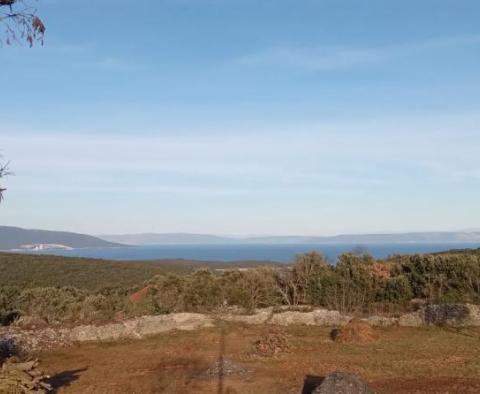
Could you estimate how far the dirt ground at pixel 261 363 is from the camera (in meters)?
11.4

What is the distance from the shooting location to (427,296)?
75.6 feet

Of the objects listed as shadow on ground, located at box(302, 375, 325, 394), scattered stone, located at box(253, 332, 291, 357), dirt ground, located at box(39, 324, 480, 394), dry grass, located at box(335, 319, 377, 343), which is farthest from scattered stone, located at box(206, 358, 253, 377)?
dry grass, located at box(335, 319, 377, 343)

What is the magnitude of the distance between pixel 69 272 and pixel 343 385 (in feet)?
119

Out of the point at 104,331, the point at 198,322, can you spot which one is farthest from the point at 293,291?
the point at 104,331

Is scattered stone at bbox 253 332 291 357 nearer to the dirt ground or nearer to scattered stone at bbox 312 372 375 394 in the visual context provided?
the dirt ground

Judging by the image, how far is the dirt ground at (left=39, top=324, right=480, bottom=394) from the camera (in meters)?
11.4

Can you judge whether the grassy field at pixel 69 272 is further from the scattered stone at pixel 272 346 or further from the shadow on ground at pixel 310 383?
the shadow on ground at pixel 310 383

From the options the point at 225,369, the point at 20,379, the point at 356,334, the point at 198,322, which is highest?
the point at 20,379

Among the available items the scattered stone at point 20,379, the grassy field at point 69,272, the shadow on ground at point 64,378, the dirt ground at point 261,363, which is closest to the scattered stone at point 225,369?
the dirt ground at point 261,363

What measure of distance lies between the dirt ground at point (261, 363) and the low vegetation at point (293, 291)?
507 centimetres

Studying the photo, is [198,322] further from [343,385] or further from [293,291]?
[343,385]

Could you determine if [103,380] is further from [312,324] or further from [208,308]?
[208,308]

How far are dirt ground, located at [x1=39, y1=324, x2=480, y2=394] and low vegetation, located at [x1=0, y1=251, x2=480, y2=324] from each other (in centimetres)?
507

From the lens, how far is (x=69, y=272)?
42531 mm
